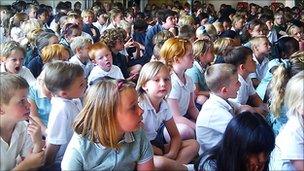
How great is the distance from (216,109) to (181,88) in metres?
0.69

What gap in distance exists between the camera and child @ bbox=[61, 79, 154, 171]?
213 cm

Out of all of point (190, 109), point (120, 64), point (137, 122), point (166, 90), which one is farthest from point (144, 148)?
point (120, 64)

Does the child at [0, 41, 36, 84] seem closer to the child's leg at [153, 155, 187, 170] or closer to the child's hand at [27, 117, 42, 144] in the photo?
the child's hand at [27, 117, 42, 144]

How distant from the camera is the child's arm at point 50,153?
2.61 m

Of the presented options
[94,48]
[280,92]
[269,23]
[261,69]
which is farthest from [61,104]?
[269,23]

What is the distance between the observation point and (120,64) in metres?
5.24

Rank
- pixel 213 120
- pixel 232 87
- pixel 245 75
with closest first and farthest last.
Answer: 1. pixel 213 120
2. pixel 232 87
3. pixel 245 75

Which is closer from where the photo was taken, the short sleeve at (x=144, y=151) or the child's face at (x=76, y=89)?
the short sleeve at (x=144, y=151)

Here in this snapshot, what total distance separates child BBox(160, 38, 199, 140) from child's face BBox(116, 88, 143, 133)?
1.27 m

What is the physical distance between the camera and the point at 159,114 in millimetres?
3072

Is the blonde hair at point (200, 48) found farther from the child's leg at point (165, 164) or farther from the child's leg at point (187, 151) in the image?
the child's leg at point (165, 164)

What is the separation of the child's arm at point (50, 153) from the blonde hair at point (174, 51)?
1.44 m

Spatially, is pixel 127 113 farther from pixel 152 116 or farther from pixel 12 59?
pixel 12 59

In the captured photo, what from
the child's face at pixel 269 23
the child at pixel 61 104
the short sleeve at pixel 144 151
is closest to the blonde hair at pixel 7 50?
the child at pixel 61 104
